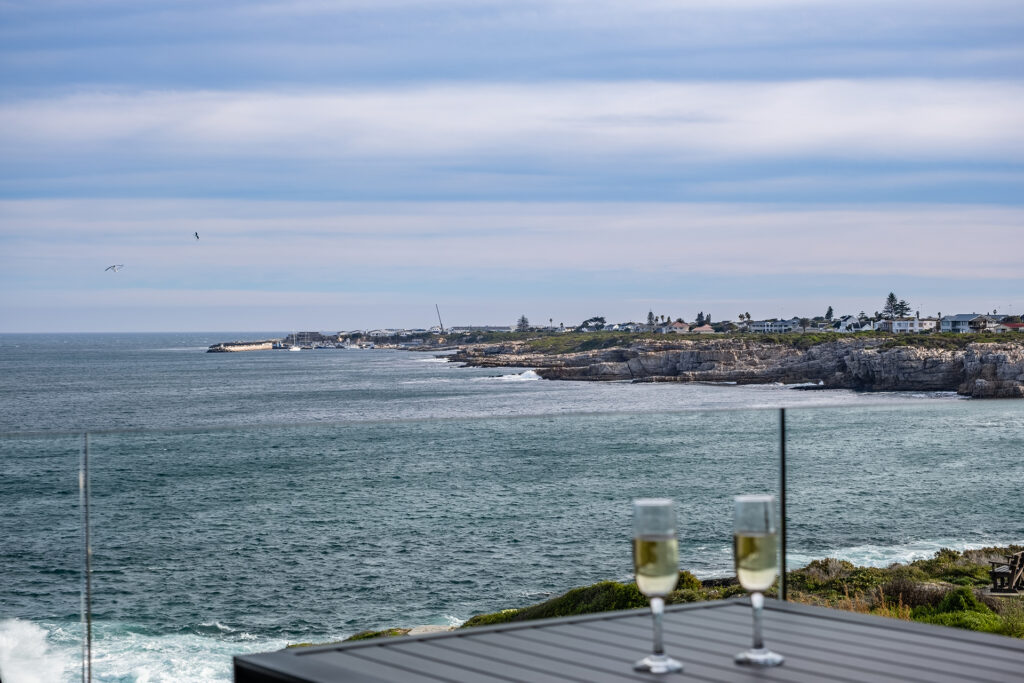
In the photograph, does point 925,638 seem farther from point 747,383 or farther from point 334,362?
point 334,362

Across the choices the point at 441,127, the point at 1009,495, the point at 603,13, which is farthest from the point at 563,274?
the point at 1009,495

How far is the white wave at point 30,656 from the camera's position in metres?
3.01

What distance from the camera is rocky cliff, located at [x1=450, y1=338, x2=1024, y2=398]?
6544 cm

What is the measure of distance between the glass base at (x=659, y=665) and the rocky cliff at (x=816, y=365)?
209 ft

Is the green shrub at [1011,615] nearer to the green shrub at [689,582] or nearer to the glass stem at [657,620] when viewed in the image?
the green shrub at [689,582]

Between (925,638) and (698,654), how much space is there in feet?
1.70

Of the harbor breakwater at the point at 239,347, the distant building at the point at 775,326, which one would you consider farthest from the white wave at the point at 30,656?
the harbor breakwater at the point at 239,347

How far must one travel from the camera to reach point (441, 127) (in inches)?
2625

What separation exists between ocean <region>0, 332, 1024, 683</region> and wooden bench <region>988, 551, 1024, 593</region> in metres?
0.09

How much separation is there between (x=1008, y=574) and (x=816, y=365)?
74.6 m

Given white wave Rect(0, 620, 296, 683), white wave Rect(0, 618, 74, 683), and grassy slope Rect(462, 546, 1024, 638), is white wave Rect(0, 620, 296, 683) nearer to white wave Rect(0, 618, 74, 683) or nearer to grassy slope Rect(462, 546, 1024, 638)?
white wave Rect(0, 618, 74, 683)

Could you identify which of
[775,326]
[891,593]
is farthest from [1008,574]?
[775,326]

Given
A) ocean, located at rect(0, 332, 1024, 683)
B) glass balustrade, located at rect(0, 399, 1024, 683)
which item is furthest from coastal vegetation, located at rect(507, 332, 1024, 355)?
glass balustrade, located at rect(0, 399, 1024, 683)

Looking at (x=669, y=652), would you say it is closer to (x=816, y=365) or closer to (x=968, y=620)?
(x=968, y=620)
